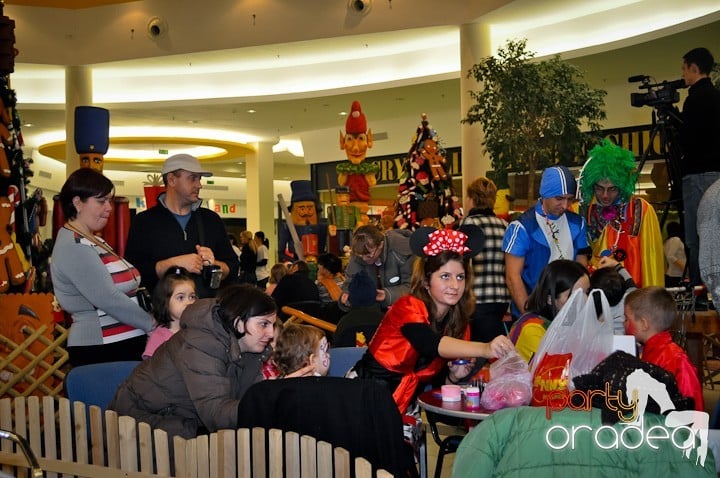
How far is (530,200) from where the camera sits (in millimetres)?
7477

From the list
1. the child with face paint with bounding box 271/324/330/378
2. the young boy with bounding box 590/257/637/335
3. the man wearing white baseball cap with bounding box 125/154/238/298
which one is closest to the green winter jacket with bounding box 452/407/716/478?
the child with face paint with bounding box 271/324/330/378

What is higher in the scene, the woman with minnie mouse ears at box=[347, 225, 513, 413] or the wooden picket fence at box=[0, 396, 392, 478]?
the woman with minnie mouse ears at box=[347, 225, 513, 413]

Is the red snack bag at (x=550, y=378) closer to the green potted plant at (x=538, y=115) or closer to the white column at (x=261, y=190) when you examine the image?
the green potted plant at (x=538, y=115)

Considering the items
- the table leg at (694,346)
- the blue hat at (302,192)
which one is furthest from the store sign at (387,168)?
the table leg at (694,346)

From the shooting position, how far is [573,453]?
6.18 feet

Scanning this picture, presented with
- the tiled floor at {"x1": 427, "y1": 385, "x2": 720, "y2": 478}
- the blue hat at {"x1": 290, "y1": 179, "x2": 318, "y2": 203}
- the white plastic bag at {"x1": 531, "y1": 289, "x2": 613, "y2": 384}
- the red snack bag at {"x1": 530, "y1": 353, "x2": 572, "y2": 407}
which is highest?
the blue hat at {"x1": 290, "y1": 179, "x2": 318, "y2": 203}

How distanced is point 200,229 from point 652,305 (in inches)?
91.5

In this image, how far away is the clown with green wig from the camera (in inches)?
180

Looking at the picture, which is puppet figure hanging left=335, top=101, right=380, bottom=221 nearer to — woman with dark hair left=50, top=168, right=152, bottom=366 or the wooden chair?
woman with dark hair left=50, top=168, right=152, bottom=366

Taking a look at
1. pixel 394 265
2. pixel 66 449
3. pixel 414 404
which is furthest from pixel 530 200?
pixel 66 449

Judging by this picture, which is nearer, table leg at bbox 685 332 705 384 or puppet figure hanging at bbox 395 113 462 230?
table leg at bbox 685 332 705 384

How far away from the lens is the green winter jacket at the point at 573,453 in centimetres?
188

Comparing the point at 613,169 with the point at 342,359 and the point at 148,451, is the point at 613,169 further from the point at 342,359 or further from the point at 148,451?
the point at 148,451

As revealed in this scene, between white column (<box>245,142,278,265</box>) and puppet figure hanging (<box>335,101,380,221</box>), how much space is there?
30.6 ft
